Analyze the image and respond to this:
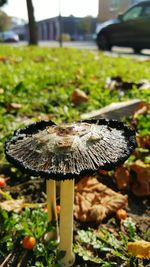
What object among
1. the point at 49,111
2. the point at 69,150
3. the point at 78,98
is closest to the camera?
the point at 69,150

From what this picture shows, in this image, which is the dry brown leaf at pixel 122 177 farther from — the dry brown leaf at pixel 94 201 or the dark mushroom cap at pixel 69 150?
the dark mushroom cap at pixel 69 150

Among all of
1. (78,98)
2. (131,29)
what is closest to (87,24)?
(131,29)

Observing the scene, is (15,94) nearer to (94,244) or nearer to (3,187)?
(3,187)

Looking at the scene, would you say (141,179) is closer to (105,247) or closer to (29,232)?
(105,247)

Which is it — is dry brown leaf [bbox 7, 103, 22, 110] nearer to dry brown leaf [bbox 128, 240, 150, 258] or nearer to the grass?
the grass

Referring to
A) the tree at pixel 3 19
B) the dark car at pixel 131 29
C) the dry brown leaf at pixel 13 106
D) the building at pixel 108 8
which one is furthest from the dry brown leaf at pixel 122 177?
the tree at pixel 3 19

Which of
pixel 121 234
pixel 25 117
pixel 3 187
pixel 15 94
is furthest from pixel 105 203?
pixel 15 94

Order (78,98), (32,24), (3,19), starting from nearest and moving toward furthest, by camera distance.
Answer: (78,98) < (32,24) < (3,19)
